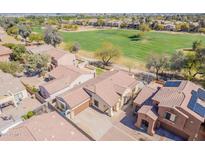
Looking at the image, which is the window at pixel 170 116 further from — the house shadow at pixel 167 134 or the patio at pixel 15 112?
the patio at pixel 15 112

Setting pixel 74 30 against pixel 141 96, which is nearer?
pixel 141 96

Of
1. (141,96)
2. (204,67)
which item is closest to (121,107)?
(141,96)

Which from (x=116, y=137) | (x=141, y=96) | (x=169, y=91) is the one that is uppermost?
(x=169, y=91)

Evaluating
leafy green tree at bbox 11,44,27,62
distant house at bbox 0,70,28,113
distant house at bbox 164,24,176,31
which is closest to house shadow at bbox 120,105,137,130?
distant house at bbox 0,70,28,113

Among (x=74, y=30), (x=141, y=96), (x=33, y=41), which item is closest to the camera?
(x=141, y=96)

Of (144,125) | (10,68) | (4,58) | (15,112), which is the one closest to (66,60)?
(10,68)

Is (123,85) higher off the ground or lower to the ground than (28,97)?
higher

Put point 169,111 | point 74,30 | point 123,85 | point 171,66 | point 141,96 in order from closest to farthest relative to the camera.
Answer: point 169,111
point 141,96
point 123,85
point 171,66
point 74,30

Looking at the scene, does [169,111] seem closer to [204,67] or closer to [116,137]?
[116,137]

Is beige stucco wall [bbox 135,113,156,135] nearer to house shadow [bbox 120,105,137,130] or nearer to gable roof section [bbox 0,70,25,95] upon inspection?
house shadow [bbox 120,105,137,130]
